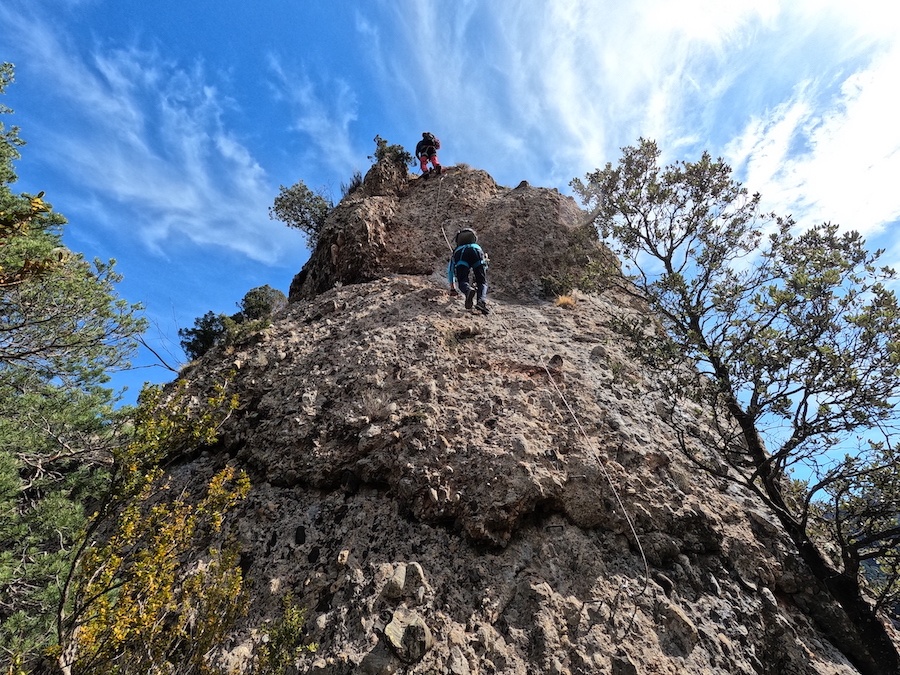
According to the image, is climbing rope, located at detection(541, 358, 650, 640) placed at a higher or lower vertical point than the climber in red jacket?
lower

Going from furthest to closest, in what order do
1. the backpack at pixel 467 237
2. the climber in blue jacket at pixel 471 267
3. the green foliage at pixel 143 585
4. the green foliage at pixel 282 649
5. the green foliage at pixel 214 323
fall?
the green foliage at pixel 214 323, the backpack at pixel 467 237, the climber in blue jacket at pixel 471 267, the green foliage at pixel 282 649, the green foliage at pixel 143 585

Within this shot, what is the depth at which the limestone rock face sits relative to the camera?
14.2ft

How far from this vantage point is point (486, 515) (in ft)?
17.4

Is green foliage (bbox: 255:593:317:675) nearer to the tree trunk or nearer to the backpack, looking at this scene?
the tree trunk

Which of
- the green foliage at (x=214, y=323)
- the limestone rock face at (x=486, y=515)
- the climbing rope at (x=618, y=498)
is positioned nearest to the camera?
the limestone rock face at (x=486, y=515)

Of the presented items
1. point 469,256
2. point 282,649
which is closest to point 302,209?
point 469,256

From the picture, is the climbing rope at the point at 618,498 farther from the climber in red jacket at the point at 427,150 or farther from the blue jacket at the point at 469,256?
the climber in red jacket at the point at 427,150

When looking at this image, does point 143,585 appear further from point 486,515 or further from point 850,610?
point 850,610

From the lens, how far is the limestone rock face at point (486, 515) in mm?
4340

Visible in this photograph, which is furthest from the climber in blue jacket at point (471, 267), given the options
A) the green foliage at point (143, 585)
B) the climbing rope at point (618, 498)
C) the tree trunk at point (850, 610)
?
the green foliage at point (143, 585)

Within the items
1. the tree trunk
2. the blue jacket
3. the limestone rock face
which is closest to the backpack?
the blue jacket

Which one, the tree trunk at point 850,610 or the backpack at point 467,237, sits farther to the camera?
the backpack at point 467,237

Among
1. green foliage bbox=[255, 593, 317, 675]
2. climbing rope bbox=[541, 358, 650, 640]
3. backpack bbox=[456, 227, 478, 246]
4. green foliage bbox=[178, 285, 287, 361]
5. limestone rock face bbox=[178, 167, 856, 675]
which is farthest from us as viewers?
green foliage bbox=[178, 285, 287, 361]

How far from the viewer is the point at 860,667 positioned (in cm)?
463
